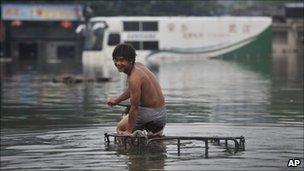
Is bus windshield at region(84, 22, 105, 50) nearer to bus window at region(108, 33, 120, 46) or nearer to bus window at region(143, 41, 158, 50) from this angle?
bus window at region(108, 33, 120, 46)

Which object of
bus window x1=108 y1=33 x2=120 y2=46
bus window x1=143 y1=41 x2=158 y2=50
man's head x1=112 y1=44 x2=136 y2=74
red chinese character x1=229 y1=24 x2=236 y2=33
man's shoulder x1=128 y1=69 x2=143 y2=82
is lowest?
bus window x1=143 y1=41 x2=158 y2=50

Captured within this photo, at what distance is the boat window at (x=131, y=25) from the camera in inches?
2274

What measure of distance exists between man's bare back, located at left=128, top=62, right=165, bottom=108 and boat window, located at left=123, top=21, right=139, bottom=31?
47664 millimetres

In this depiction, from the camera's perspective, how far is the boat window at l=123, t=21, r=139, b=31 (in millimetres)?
57772

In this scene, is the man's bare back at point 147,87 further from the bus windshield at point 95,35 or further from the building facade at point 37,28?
the building facade at point 37,28

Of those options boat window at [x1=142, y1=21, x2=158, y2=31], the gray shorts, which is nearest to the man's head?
the gray shorts

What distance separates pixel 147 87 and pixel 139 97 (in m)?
0.19

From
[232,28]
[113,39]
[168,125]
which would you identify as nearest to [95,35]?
[113,39]

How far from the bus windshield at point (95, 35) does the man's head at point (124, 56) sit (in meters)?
46.4

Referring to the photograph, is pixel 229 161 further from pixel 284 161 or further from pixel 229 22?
pixel 229 22

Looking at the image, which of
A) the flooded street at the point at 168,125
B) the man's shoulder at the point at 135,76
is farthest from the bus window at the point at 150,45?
the man's shoulder at the point at 135,76

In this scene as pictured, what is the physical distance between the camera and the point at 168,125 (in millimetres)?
13711

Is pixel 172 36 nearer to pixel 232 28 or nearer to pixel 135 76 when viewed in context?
pixel 232 28

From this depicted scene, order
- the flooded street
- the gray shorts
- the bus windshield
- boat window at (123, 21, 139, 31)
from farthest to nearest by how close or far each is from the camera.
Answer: boat window at (123, 21, 139, 31) → the bus windshield → the gray shorts → the flooded street
